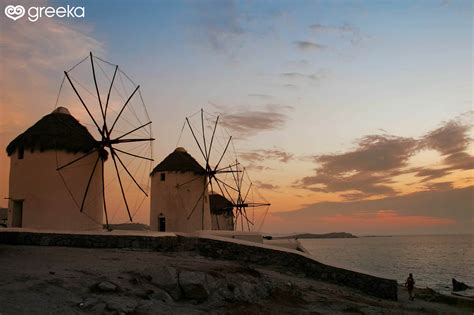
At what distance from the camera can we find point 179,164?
95.5 feet

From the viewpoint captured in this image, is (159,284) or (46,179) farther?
(46,179)

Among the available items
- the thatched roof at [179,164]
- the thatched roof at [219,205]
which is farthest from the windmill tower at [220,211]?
the thatched roof at [179,164]

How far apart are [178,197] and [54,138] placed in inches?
417

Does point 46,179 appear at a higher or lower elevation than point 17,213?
higher

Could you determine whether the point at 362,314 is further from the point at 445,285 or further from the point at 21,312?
the point at 445,285

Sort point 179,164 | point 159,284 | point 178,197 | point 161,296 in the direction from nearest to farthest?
point 161,296
point 159,284
point 178,197
point 179,164

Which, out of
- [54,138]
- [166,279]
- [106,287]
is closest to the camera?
[106,287]

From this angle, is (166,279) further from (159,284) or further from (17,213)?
(17,213)

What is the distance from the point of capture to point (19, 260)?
11.9 meters

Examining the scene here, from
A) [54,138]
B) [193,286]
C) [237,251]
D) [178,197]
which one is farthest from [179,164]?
[193,286]

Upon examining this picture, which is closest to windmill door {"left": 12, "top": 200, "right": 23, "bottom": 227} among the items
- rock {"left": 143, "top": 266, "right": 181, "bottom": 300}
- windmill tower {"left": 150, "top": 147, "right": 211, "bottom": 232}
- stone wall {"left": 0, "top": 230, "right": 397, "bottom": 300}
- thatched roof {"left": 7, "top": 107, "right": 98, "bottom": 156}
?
thatched roof {"left": 7, "top": 107, "right": 98, "bottom": 156}

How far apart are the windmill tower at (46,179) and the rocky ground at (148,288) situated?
15.7 feet

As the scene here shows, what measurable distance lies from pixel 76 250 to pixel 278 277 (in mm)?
6301

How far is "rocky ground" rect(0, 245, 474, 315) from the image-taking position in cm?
862
